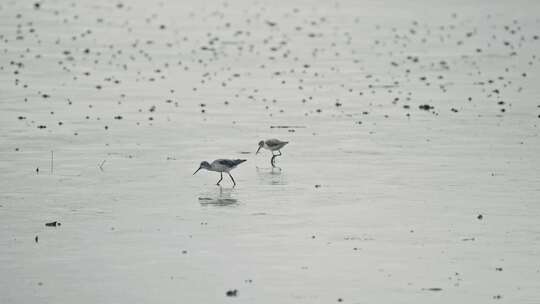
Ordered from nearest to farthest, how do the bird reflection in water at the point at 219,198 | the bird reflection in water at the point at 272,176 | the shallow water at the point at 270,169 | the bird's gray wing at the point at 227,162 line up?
the shallow water at the point at 270,169
the bird reflection in water at the point at 219,198
the bird's gray wing at the point at 227,162
the bird reflection in water at the point at 272,176

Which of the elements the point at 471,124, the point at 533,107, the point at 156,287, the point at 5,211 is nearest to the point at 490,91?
the point at 533,107

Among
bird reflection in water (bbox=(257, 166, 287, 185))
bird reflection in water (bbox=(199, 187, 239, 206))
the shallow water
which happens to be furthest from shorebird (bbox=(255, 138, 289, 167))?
bird reflection in water (bbox=(199, 187, 239, 206))

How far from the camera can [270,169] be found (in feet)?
96.7

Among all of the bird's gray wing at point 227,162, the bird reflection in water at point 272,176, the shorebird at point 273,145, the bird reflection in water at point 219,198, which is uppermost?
the shorebird at point 273,145

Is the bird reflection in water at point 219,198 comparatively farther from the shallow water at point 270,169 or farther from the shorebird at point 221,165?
the shorebird at point 221,165

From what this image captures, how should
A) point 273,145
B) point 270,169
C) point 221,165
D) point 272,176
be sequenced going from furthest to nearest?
point 273,145 → point 270,169 → point 272,176 → point 221,165

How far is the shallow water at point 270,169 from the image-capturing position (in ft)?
62.7

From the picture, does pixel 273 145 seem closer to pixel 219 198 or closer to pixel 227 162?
pixel 227 162

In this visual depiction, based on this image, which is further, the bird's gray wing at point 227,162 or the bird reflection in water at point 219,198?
the bird's gray wing at point 227,162

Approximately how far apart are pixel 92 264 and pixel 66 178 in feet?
26.3

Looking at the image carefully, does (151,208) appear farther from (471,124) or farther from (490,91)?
(490,91)

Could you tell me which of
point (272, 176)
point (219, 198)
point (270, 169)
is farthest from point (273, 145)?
point (219, 198)

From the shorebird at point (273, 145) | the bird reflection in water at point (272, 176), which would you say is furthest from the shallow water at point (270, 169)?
the shorebird at point (273, 145)

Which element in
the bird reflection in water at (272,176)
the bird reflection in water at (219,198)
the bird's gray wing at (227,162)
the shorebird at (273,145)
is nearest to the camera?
the bird reflection in water at (219,198)
